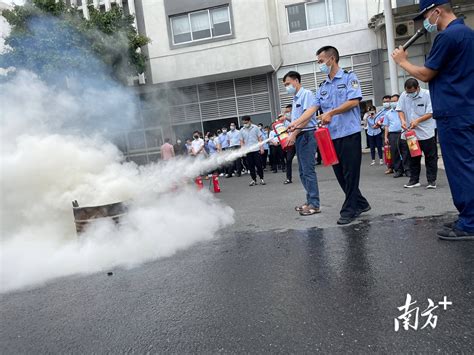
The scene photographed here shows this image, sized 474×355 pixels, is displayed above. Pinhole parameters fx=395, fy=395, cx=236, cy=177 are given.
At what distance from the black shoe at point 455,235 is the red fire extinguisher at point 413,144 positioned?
3.14m

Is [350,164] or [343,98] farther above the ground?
[343,98]

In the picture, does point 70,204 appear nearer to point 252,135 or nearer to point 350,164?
point 350,164

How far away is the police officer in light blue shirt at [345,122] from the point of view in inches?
186

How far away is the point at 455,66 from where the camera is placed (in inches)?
136

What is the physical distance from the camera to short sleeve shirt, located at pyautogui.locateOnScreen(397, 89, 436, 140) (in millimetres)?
6602

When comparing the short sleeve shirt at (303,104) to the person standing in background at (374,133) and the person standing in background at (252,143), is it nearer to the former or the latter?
the person standing in background at (252,143)

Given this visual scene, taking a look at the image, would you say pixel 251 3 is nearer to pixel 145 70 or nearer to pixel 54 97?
pixel 145 70

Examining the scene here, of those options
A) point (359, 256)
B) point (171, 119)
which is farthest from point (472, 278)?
point (171, 119)

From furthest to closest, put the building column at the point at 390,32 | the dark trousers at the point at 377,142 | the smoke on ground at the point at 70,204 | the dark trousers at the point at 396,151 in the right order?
the building column at the point at 390,32, the dark trousers at the point at 377,142, the dark trousers at the point at 396,151, the smoke on ground at the point at 70,204

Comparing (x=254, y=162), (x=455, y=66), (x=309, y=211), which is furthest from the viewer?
(x=254, y=162)

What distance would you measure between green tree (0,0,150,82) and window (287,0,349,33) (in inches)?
269

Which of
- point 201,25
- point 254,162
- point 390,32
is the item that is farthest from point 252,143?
point 201,25

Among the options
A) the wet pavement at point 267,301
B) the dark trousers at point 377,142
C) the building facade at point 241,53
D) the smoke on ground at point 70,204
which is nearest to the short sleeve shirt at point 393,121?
the dark trousers at point 377,142

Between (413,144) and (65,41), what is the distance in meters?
9.91
